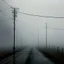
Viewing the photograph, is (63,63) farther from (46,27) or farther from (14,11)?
(46,27)

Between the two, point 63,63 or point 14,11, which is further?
point 14,11

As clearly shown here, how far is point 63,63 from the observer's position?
24.4 m

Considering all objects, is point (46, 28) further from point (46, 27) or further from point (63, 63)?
point (63, 63)

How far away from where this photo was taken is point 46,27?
86.6m

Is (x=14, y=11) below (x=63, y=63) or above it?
above

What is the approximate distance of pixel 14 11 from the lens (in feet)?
129

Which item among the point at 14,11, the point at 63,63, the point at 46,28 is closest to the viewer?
the point at 63,63

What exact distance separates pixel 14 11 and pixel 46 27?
48199 millimetres

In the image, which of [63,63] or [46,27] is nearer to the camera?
[63,63]

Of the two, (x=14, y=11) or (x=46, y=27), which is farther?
(x=46, y=27)

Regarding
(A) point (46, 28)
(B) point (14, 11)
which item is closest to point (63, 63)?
(B) point (14, 11)

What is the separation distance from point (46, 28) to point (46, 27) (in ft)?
2.41

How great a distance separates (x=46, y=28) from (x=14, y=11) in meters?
47.6

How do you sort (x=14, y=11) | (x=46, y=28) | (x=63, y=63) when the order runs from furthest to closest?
(x=46, y=28)
(x=14, y=11)
(x=63, y=63)
